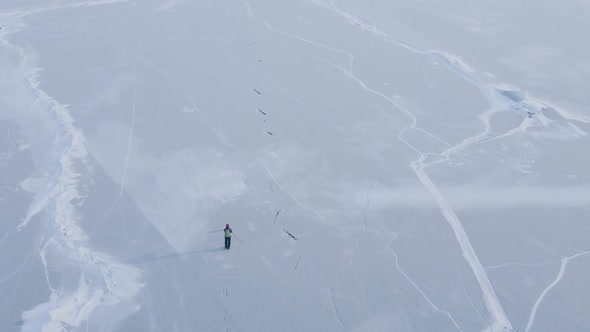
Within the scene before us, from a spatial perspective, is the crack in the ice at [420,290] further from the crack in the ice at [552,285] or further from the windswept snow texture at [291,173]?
the crack in the ice at [552,285]

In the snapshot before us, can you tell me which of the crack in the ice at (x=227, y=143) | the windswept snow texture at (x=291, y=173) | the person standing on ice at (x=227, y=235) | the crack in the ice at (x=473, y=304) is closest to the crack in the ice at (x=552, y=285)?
the windswept snow texture at (x=291, y=173)

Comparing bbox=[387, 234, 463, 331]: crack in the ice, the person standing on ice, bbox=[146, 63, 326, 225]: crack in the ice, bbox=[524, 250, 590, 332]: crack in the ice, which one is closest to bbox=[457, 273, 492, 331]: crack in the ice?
bbox=[387, 234, 463, 331]: crack in the ice

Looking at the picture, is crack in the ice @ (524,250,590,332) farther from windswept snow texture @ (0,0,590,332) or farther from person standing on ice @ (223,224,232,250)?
person standing on ice @ (223,224,232,250)

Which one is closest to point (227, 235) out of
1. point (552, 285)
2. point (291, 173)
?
point (291, 173)

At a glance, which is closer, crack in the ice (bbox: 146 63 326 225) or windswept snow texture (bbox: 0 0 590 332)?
windswept snow texture (bbox: 0 0 590 332)

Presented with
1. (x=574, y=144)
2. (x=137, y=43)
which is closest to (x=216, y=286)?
(x=574, y=144)

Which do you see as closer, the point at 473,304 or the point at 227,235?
the point at 473,304

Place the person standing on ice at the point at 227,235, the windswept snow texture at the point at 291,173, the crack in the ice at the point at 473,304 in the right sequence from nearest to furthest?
the crack in the ice at the point at 473,304 → the windswept snow texture at the point at 291,173 → the person standing on ice at the point at 227,235

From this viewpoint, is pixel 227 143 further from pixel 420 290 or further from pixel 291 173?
pixel 420 290

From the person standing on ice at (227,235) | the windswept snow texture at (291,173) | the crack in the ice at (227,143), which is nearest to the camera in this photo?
the windswept snow texture at (291,173)
